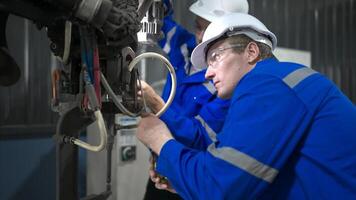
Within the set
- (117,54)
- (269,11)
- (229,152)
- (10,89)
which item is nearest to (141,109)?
(117,54)

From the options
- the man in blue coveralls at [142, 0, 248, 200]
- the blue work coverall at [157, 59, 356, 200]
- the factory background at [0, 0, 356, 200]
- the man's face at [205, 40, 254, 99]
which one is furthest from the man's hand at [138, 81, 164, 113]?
the factory background at [0, 0, 356, 200]

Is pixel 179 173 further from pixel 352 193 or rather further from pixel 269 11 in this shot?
pixel 269 11

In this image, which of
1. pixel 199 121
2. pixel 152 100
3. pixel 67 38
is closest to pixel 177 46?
pixel 199 121

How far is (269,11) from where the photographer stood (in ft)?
8.81

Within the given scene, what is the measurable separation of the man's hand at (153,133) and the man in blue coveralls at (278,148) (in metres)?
0.06

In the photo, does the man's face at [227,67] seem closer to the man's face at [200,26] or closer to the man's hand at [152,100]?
the man's hand at [152,100]

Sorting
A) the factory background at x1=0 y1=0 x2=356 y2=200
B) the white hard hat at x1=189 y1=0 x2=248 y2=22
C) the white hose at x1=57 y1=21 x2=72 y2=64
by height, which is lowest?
the factory background at x1=0 y1=0 x2=356 y2=200

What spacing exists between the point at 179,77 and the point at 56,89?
33.7 inches

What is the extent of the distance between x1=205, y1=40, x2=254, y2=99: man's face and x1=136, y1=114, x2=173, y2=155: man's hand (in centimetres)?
23

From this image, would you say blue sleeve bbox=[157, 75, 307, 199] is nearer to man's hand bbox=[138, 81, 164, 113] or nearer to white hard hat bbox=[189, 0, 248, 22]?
man's hand bbox=[138, 81, 164, 113]

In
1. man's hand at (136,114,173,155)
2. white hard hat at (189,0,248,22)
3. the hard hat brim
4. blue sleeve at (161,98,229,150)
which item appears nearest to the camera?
man's hand at (136,114,173,155)

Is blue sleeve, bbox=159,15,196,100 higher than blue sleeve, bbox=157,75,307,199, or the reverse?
blue sleeve, bbox=159,15,196,100

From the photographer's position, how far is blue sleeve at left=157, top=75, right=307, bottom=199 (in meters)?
0.73

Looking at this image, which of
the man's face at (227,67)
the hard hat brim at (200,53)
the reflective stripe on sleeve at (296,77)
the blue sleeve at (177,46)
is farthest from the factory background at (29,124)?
the reflective stripe on sleeve at (296,77)
